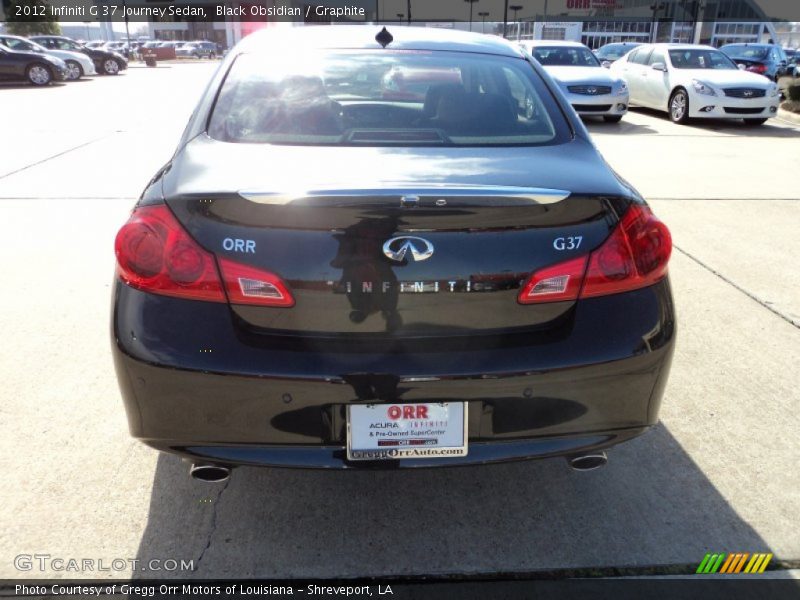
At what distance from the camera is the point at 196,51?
209 ft

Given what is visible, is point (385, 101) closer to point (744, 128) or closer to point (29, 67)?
point (744, 128)

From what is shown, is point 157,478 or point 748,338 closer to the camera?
point 157,478

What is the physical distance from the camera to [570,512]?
2.61m

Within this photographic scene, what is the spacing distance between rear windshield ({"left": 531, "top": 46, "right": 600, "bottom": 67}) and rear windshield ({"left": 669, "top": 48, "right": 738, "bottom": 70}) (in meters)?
1.52

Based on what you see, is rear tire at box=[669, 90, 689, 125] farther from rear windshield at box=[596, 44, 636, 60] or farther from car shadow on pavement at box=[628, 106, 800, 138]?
rear windshield at box=[596, 44, 636, 60]

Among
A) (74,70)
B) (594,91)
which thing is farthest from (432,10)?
(594,91)

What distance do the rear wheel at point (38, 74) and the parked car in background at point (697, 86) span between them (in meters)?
17.7

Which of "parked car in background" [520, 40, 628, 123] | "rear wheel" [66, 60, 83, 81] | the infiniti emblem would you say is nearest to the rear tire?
"parked car in background" [520, 40, 628, 123]

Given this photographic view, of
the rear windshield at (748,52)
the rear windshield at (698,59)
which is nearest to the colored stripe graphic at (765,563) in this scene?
the rear windshield at (698,59)

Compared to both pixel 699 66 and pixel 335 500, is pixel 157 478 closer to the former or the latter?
pixel 335 500

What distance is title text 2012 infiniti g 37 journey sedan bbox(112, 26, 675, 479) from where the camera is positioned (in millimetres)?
2041

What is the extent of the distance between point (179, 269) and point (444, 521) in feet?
4.19

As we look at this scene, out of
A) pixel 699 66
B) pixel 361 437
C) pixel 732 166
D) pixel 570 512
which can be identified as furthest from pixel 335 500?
pixel 699 66

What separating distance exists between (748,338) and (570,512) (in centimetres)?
207
